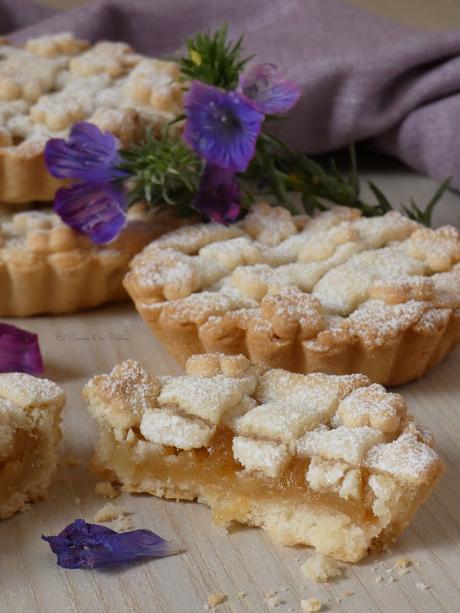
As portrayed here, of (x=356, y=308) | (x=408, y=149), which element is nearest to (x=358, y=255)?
A: (x=356, y=308)

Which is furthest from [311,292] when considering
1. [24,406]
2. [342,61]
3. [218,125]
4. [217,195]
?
[342,61]

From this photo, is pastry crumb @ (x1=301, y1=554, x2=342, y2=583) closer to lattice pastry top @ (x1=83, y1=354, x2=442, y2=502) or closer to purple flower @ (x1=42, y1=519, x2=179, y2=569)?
lattice pastry top @ (x1=83, y1=354, x2=442, y2=502)

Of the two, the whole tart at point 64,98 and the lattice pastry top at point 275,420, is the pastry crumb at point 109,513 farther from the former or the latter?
the whole tart at point 64,98

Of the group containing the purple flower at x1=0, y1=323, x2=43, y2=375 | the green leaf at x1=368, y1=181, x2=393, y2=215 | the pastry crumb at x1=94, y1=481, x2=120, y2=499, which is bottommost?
the purple flower at x1=0, y1=323, x2=43, y2=375

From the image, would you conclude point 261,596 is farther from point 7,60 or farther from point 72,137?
point 7,60

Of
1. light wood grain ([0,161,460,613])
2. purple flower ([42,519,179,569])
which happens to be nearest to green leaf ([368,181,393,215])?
light wood grain ([0,161,460,613])

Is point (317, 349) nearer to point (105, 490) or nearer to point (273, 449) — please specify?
point (273, 449)
